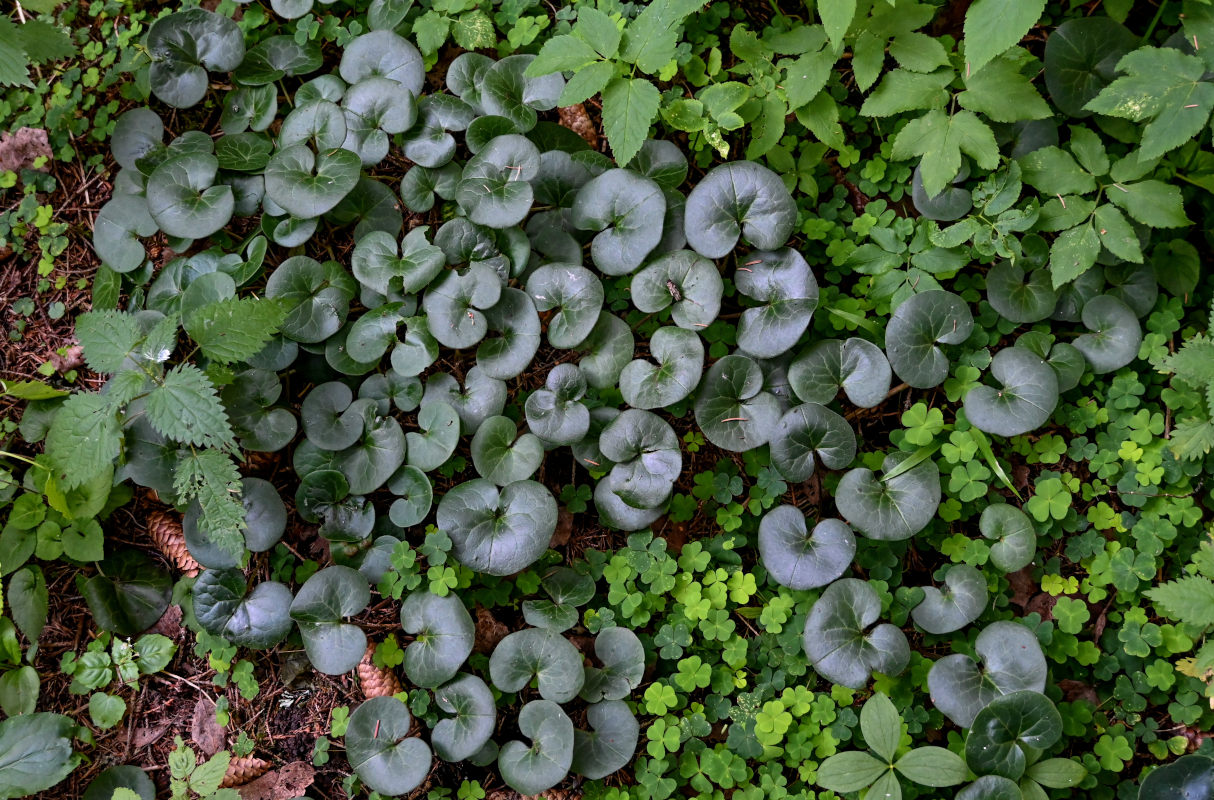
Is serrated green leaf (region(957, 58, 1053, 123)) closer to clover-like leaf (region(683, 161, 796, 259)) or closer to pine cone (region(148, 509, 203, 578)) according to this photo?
clover-like leaf (region(683, 161, 796, 259))

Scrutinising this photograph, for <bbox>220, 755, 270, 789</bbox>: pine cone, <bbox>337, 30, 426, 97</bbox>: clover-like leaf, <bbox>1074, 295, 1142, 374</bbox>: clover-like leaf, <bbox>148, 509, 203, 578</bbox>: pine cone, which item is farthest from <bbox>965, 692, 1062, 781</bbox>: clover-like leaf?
<bbox>337, 30, 426, 97</bbox>: clover-like leaf

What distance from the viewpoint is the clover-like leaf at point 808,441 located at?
2.83 metres

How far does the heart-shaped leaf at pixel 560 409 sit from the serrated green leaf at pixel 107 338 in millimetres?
1374

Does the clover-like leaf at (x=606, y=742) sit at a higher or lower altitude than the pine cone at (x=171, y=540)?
lower

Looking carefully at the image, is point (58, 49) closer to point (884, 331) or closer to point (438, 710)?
point (438, 710)

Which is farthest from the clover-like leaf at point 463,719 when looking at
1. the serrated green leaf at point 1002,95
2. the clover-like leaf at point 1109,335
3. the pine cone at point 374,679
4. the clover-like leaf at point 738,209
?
the serrated green leaf at point 1002,95

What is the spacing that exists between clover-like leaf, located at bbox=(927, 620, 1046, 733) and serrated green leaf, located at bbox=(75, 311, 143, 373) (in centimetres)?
298

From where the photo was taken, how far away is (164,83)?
10.7ft

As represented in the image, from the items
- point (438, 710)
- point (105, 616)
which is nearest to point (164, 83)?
point (105, 616)

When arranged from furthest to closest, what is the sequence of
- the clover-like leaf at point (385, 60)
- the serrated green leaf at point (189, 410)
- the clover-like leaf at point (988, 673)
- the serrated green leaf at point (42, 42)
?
the clover-like leaf at point (385, 60), the serrated green leaf at point (42, 42), the clover-like leaf at point (988, 673), the serrated green leaf at point (189, 410)

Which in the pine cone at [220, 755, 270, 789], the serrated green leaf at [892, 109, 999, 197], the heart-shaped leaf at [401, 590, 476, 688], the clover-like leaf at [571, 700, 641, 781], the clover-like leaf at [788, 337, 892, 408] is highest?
the serrated green leaf at [892, 109, 999, 197]

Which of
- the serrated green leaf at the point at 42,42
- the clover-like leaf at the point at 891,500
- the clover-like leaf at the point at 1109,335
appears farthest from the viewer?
the serrated green leaf at the point at 42,42

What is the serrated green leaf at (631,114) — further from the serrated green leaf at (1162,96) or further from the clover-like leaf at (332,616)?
the clover-like leaf at (332,616)

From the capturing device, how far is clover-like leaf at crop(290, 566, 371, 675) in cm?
278
